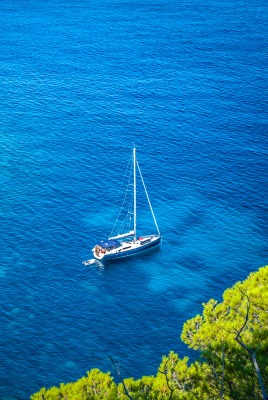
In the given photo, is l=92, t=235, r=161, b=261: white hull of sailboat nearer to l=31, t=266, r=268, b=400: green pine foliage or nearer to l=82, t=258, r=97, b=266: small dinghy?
l=82, t=258, r=97, b=266: small dinghy

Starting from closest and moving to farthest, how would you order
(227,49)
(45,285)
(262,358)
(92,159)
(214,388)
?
(262,358)
(214,388)
(45,285)
(92,159)
(227,49)

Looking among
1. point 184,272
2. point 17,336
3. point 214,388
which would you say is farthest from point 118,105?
point 214,388

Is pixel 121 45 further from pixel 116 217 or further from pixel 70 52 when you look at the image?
pixel 116 217

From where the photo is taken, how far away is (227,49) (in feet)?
577

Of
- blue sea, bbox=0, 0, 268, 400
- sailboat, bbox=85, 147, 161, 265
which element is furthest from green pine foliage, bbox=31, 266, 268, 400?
sailboat, bbox=85, 147, 161, 265

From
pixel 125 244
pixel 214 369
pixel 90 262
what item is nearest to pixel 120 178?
pixel 125 244

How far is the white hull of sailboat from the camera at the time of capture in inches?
3843

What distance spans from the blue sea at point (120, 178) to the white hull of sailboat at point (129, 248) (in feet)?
4.38

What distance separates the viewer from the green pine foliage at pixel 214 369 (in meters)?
40.1

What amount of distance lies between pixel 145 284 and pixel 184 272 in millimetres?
6232

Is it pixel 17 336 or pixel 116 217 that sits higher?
pixel 116 217

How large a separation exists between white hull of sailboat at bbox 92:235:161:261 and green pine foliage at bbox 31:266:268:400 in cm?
4854

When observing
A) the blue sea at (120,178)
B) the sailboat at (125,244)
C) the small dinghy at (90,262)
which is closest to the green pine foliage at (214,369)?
the blue sea at (120,178)

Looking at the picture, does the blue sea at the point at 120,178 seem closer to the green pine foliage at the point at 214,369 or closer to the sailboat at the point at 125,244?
the sailboat at the point at 125,244
